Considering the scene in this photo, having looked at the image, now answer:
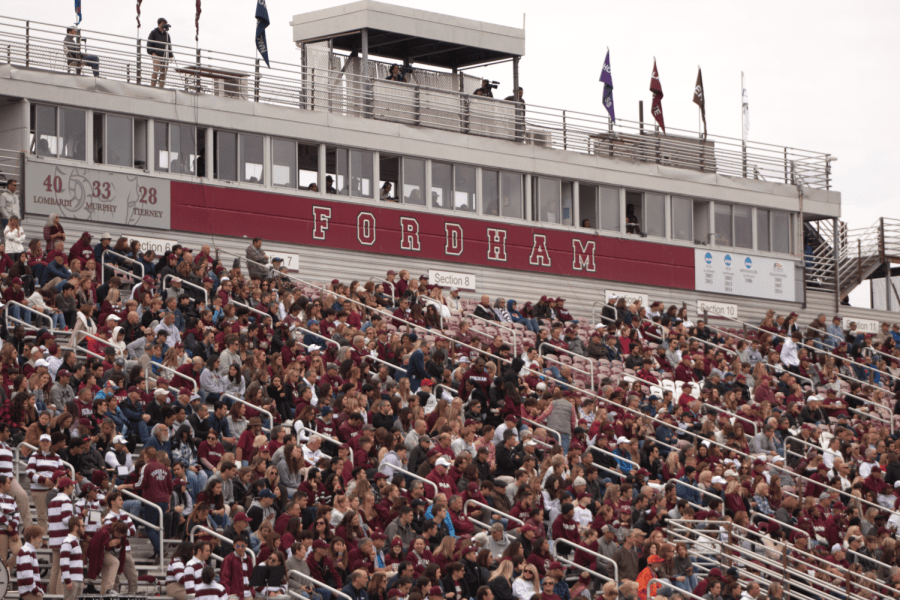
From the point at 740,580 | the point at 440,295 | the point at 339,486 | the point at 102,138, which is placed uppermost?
the point at 102,138

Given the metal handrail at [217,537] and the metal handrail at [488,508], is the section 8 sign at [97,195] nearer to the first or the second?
the metal handrail at [488,508]

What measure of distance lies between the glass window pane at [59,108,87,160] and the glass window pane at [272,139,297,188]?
3966mm

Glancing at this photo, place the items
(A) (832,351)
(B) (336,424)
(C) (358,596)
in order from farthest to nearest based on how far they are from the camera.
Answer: (A) (832,351) → (B) (336,424) → (C) (358,596)

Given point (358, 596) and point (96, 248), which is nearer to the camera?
point (358, 596)

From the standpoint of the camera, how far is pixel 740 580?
1998 cm

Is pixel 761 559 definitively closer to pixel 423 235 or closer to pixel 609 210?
pixel 423 235

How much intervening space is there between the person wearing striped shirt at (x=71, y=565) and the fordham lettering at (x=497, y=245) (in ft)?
56.3

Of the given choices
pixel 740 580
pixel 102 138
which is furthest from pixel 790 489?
pixel 102 138

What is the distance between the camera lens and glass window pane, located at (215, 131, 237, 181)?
28.1 meters

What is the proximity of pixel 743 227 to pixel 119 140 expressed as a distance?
51.1ft

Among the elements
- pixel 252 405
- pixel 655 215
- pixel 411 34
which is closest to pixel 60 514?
pixel 252 405

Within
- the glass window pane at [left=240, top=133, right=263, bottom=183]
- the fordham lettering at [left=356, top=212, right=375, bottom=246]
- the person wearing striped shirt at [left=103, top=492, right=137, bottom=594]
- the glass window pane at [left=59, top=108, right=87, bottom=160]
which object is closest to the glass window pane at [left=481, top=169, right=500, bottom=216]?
the fordham lettering at [left=356, top=212, right=375, bottom=246]

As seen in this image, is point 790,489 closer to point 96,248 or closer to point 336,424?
point 336,424

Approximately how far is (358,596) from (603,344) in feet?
41.9
